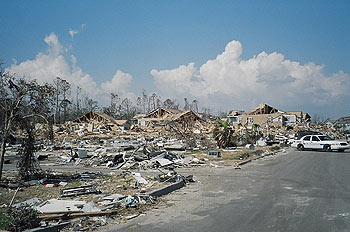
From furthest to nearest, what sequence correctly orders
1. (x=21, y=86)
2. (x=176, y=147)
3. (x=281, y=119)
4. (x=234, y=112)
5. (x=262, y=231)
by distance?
(x=234, y=112) < (x=281, y=119) < (x=176, y=147) < (x=21, y=86) < (x=262, y=231)

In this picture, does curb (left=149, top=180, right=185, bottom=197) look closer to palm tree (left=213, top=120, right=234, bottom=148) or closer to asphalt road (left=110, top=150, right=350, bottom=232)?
asphalt road (left=110, top=150, right=350, bottom=232)

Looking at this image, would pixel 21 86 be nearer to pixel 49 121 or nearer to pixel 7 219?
pixel 49 121

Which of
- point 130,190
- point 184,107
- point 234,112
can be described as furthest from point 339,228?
point 184,107

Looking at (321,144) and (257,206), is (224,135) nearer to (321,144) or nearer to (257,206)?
(321,144)

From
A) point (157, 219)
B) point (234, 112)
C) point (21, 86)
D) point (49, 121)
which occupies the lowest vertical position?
point (157, 219)

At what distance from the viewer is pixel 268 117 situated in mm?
70625

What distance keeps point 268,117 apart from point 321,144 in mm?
44886

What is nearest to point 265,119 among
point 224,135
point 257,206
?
point 224,135

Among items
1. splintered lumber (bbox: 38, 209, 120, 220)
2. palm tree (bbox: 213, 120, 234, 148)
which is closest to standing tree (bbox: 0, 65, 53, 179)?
splintered lumber (bbox: 38, 209, 120, 220)

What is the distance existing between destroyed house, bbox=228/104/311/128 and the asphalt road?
56.6 metres

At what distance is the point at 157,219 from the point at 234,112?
81.3 meters

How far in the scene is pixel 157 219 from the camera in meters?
7.25

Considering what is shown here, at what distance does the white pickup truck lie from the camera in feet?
84.0

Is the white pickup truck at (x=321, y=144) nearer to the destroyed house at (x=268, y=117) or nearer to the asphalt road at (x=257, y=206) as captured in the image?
the asphalt road at (x=257, y=206)
